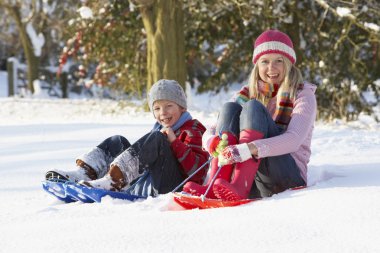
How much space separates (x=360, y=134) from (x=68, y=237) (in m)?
4.81

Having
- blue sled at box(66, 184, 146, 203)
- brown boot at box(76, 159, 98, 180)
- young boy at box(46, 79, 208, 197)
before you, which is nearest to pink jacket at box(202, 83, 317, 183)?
young boy at box(46, 79, 208, 197)

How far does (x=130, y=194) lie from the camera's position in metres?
3.67

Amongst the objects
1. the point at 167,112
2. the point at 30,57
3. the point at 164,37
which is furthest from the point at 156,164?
the point at 30,57

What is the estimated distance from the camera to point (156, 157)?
3740mm

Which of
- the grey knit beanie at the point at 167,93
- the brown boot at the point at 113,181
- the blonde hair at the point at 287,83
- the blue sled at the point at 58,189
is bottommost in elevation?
the blue sled at the point at 58,189

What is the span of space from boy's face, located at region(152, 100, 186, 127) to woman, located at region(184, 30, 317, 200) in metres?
0.31

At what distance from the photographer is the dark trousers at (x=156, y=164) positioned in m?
3.69

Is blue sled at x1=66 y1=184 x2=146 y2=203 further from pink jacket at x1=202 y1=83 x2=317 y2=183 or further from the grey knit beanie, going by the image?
the grey knit beanie

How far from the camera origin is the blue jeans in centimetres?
336

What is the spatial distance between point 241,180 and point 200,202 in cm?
25

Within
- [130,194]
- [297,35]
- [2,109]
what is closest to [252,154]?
[130,194]

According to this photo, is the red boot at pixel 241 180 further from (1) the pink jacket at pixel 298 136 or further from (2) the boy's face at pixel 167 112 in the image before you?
(2) the boy's face at pixel 167 112

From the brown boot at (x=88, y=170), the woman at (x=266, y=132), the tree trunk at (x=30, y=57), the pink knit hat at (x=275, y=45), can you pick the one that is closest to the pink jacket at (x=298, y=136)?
the woman at (x=266, y=132)

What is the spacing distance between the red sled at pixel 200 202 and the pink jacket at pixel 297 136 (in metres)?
0.28
